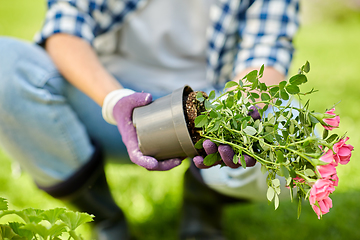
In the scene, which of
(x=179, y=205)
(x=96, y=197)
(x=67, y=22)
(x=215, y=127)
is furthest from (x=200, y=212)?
(x=67, y=22)

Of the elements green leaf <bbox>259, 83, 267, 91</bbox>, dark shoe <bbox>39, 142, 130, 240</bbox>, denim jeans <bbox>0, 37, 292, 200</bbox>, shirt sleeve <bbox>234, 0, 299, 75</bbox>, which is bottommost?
dark shoe <bbox>39, 142, 130, 240</bbox>

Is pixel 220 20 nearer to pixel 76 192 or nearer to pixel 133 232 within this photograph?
pixel 76 192

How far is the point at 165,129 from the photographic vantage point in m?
0.86

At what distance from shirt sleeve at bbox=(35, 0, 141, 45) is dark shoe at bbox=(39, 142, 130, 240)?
19.0 inches

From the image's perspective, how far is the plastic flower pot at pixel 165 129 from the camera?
845 millimetres

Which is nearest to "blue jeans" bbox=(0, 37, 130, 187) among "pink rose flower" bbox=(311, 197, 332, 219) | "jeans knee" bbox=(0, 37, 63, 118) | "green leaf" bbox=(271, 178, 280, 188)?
"jeans knee" bbox=(0, 37, 63, 118)

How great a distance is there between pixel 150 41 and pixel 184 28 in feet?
0.55

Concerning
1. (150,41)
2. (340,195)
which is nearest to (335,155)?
(150,41)

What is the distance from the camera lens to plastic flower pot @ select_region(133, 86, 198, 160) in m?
0.85

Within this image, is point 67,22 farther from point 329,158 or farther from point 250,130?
point 329,158

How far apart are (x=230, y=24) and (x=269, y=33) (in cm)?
17

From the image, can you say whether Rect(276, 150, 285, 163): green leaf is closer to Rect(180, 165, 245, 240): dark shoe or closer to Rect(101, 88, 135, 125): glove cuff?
Rect(101, 88, 135, 125): glove cuff

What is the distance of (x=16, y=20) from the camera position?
18.4ft

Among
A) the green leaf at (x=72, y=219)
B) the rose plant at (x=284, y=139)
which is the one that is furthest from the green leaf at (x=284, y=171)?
the green leaf at (x=72, y=219)
